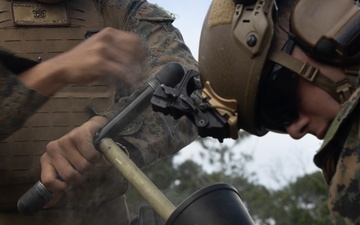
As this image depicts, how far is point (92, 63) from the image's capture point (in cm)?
336

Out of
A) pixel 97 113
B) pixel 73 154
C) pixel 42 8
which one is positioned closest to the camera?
pixel 73 154

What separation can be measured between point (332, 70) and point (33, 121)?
1.91m

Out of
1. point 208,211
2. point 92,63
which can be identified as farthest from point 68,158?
point 208,211

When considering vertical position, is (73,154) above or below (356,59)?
below

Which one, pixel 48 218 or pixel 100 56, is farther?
pixel 48 218

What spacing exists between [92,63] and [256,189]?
13.0m

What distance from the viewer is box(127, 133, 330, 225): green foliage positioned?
12.2m

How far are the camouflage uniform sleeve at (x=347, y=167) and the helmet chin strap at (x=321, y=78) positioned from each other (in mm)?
155

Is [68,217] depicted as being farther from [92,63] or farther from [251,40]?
[251,40]

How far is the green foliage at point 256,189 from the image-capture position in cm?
1225

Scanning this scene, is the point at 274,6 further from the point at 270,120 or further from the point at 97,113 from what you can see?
the point at 97,113

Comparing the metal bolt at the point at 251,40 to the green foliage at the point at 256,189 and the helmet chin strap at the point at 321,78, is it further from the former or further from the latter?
the green foliage at the point at 256,189

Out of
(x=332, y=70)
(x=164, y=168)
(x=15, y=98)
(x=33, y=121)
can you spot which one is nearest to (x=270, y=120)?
(x=332, y=70)

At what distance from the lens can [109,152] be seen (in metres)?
3.26
